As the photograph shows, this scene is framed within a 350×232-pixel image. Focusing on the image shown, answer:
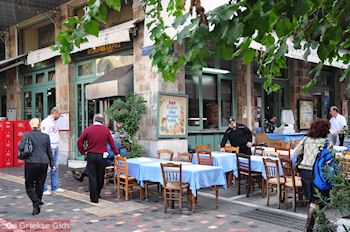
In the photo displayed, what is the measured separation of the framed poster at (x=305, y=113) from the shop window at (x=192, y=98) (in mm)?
5833

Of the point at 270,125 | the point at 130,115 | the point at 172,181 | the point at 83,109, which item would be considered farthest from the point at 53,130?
the point at 270,125

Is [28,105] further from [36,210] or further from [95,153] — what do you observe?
[36,210]

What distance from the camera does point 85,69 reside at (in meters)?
13.2

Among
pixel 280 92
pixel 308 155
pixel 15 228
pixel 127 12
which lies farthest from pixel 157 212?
pixel 280 92

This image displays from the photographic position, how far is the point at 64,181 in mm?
9906

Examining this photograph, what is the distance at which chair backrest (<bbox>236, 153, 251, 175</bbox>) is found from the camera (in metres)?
7.88

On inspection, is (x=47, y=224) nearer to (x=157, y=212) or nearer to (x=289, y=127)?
(x=157, y=212)

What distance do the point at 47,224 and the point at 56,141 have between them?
2.70 metres

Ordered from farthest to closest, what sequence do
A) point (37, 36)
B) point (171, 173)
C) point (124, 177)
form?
point (37, 36) → point (124, 177) → point (171, 173)

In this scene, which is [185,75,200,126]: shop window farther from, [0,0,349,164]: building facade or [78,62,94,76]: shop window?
[78,62,94,76]: shop window

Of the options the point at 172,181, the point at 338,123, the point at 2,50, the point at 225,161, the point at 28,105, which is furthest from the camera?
the point at 2,50

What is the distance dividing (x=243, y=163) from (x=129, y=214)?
303cm

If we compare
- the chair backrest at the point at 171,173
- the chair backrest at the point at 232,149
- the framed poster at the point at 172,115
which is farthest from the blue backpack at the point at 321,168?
the framed poster at the point at 172,115

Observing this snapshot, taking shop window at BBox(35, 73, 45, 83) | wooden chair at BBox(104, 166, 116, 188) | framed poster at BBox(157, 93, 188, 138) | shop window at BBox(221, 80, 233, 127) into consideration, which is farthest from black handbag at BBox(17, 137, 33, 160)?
shop window at BBox(35, 73, 45, 83)
